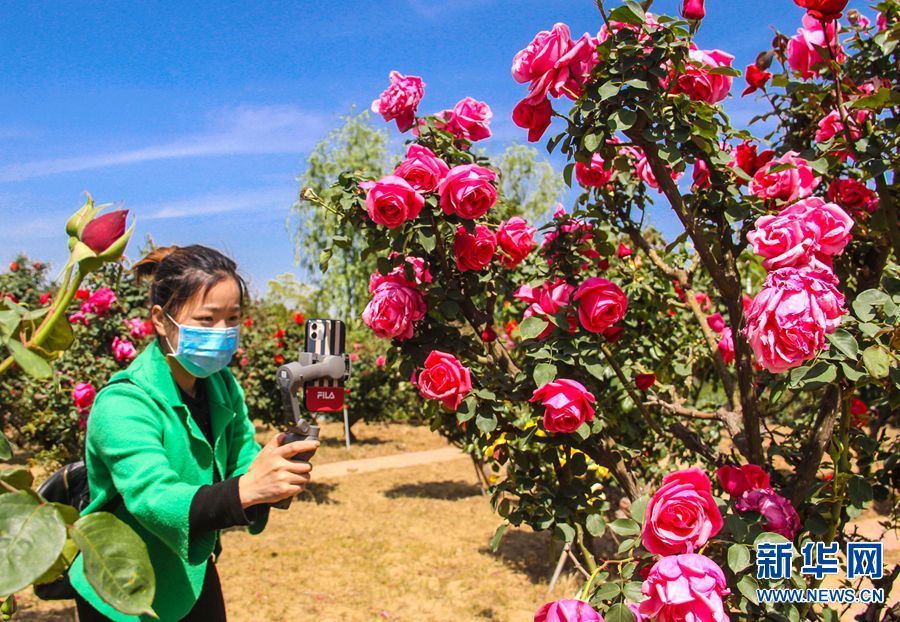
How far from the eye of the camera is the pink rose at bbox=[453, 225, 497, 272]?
5.94 ft

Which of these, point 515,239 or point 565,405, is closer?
point 565,405

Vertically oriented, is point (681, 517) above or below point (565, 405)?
below

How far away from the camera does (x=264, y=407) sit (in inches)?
319

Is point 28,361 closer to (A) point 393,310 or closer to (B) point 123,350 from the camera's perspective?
(A) point 393,310

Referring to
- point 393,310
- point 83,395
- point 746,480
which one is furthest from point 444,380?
point 83,395

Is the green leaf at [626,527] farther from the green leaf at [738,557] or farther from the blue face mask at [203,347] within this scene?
the blue face mask at [203,347]

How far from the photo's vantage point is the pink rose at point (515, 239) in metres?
1.94

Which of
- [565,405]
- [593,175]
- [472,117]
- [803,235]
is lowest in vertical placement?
[565,405]

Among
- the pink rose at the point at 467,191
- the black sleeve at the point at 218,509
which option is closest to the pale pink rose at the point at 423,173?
the pink rose at the point at 467,191

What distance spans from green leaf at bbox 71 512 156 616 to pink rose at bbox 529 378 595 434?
1167mm

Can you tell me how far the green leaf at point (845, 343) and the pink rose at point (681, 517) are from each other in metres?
0.30

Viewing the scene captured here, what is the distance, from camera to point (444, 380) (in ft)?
5.57

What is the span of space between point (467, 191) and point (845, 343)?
840mm

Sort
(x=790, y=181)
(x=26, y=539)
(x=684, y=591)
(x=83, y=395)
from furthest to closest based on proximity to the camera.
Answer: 1. (x=83, y=395)
2. (x=790, y=181)
3. (x=684, y=591)
4. (x=26, y=539)
